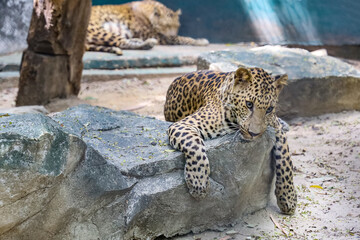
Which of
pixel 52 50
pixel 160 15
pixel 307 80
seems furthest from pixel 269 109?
pixel 160 15

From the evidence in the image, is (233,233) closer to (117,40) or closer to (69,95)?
(69,95)

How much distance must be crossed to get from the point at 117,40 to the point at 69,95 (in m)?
4.03

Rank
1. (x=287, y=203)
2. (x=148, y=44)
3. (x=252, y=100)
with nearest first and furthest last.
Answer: (x=252, y=100), (x=287, y=203), (x=148, y=44)

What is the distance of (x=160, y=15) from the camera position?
13.6 meters

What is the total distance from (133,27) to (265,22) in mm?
3685

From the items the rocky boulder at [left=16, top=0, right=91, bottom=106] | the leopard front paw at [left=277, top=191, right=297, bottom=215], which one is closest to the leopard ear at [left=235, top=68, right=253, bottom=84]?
the leopard front paw at [left=277, top=191, right=297, bottom=215]

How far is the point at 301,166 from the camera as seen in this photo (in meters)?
5.78

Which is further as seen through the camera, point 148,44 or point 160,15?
point 160,15

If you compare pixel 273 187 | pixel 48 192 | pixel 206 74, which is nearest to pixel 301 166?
pixel 273 187

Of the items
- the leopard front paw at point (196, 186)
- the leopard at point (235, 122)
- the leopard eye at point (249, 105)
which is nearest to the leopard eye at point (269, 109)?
the leopard at point (235, 122)

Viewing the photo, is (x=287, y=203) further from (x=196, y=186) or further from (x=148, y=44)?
(x=148, y=44)

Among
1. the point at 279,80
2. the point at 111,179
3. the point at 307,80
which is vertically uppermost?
the point at 279,80

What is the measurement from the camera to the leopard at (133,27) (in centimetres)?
1154

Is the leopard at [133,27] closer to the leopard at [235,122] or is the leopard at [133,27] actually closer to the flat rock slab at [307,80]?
the flat rock slab at [307,80]
